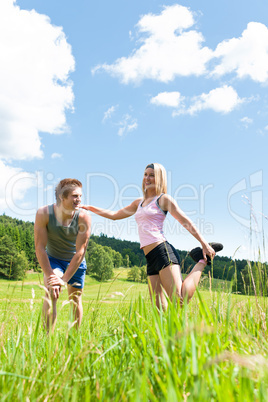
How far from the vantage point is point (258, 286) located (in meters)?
2.89

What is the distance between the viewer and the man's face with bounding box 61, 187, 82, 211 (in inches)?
157

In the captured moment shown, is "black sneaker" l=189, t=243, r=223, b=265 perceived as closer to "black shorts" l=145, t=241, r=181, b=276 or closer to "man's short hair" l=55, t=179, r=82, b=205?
"black shorts" l=145, t=241, r=181, b=276

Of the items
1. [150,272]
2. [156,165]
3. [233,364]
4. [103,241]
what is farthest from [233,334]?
[103,241]

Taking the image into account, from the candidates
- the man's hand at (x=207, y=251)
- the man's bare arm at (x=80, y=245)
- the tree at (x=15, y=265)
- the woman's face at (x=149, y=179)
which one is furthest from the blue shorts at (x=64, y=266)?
the man's hand at (x=207, y=251)

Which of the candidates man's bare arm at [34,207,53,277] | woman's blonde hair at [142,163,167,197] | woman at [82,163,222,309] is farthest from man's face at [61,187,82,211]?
woman's blonde hair at [142,163,167,197]

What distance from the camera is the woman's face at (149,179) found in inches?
180

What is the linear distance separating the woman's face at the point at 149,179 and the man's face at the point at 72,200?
1080mm

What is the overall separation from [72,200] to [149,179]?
4.12ft

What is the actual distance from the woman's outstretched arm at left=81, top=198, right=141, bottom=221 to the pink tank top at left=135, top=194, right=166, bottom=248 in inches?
22.5

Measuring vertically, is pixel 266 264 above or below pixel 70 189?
below

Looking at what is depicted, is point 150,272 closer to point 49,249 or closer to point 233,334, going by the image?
point 49,249

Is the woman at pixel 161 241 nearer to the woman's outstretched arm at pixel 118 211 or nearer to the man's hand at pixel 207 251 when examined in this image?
the man's hand at pixel 207 251

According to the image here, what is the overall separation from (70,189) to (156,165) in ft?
4.48

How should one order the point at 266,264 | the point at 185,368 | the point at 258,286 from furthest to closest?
the point at 266,264
the point at 258,286
the point at 185,368
